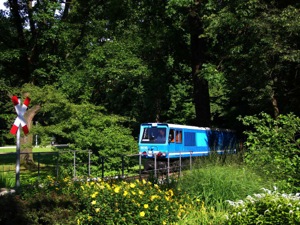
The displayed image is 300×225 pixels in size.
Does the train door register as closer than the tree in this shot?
No

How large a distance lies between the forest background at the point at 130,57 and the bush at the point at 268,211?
1069 centimetres

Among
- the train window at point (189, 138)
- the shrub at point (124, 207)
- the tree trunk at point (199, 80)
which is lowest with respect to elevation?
the shrub at point (124, 207)

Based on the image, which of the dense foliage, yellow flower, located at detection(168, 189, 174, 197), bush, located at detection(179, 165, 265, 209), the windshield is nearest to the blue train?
the windshield

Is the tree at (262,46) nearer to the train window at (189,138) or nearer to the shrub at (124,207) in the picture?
the train window at (189,138)

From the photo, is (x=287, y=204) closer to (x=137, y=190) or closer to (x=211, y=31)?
(x=137, y=190)

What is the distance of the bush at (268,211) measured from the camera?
4281 mm

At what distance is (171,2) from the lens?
18234 mm

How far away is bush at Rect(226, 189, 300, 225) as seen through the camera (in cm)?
428

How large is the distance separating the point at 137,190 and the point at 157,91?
80.5ft

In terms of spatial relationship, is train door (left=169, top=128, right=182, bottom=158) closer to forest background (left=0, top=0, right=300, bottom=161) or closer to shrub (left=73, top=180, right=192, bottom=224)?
forest background (left=0, top=0, right=300, bottom=161)

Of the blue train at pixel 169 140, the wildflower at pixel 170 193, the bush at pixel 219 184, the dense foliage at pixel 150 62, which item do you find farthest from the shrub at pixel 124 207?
the blue train at pixel 169 140

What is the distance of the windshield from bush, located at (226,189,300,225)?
16077 millimetres

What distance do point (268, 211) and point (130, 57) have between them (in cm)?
1931

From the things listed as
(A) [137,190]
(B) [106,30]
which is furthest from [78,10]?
(A) [137,190]
